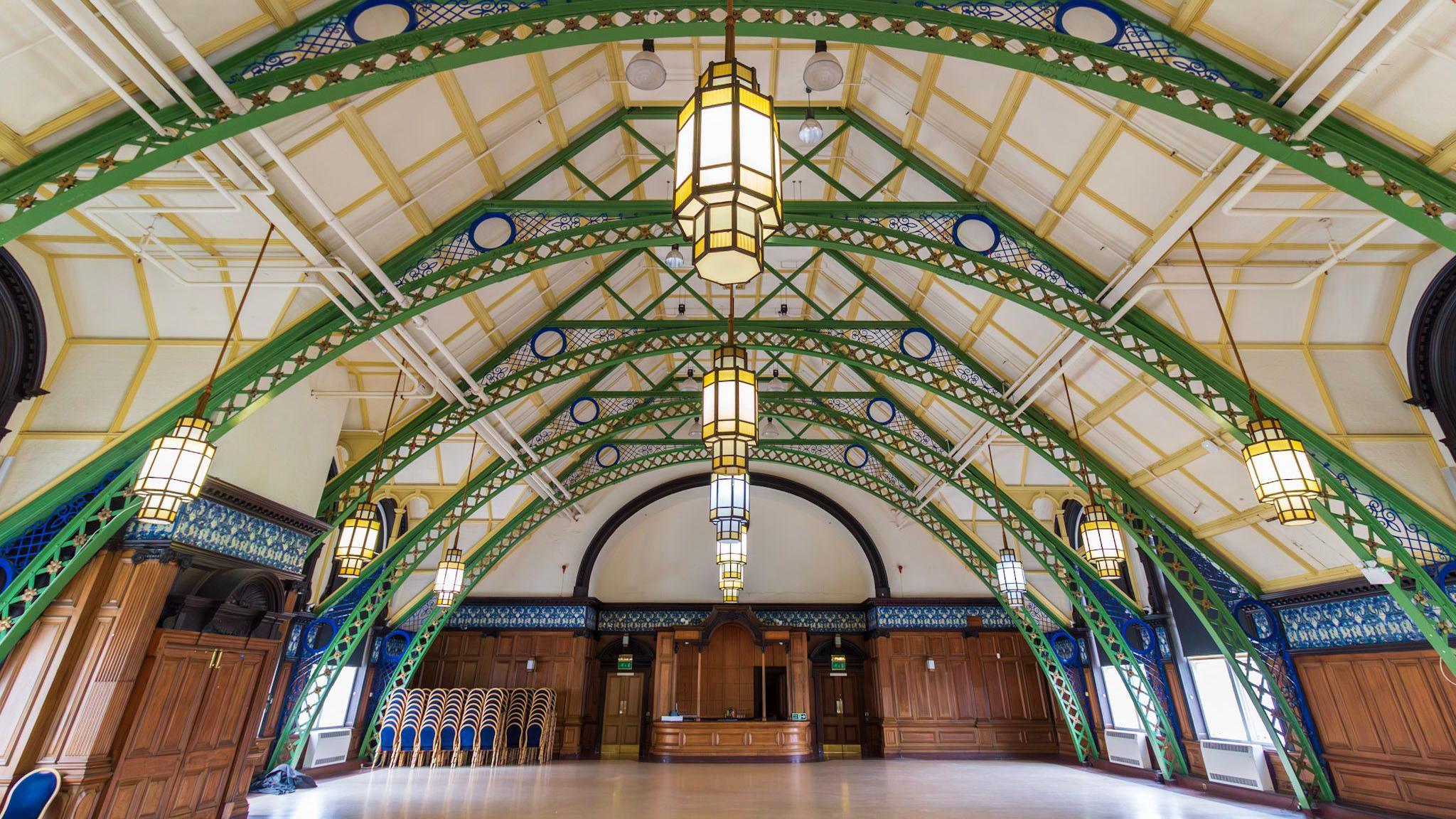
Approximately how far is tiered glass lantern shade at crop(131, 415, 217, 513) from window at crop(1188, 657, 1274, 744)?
16.6m

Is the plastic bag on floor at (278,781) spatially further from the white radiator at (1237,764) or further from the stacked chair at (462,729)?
the white radiator at (1237,764)

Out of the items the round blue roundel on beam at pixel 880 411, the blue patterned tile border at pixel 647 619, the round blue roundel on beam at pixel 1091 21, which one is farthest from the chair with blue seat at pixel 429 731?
the round blue roundel on beam at pixel 1091 21

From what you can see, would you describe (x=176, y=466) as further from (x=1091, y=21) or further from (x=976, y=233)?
(x=976, y=233)

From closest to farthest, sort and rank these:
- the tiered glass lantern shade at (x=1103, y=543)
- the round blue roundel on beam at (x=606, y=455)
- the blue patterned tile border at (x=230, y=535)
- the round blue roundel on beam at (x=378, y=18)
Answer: the round blue roundel on beam at (x=378, y=18) < the blue patterned tile border at (x=230, y=535) < the tiered glass lantern shade at (x=1103, y=543) < the round blue roundel on beam at (x=606, y=455)

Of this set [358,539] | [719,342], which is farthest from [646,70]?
[358,539]

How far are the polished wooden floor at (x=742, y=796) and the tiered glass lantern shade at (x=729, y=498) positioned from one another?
4.46 m

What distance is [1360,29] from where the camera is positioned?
5.10 meters

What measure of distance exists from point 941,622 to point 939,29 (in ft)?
63.2

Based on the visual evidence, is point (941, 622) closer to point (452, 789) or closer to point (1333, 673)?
point (1333, 673)

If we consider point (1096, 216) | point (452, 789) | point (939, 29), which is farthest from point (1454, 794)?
point (452, 789)

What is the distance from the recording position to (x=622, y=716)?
21672mm

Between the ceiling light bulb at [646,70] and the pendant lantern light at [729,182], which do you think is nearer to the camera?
the pendant lantern light at [729,182]

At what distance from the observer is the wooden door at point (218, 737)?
832 centimetres

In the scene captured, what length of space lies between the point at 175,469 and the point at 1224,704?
58.4 feet
